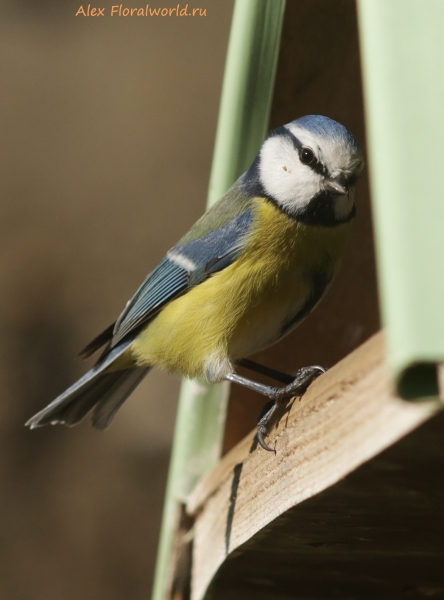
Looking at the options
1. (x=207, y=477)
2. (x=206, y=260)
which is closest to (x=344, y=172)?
(x=206, y=260)

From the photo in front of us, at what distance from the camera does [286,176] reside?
4.06 ft

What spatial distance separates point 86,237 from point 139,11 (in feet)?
2.80

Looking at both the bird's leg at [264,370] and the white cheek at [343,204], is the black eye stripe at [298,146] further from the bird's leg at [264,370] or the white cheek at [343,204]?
the bird's leg at [264,370]

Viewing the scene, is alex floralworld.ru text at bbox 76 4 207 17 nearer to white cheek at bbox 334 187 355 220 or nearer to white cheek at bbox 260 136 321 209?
white cheek at bbox 260 136 321 209

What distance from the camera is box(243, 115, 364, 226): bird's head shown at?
1.15 m

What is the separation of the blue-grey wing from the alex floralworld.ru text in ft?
5.22

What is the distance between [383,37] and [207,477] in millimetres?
864

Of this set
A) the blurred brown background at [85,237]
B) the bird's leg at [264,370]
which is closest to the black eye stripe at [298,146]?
the bird's leg at [264,370]

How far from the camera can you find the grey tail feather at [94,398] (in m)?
1.46

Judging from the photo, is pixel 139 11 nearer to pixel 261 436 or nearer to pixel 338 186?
pixel 338 186

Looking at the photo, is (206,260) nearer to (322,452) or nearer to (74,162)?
(322,452)

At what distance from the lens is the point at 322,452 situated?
690 mm

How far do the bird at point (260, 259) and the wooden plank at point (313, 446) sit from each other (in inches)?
7.3

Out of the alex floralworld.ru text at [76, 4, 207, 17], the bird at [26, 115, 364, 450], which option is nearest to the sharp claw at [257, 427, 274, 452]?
the bird at [26, 115, 364, 450]
